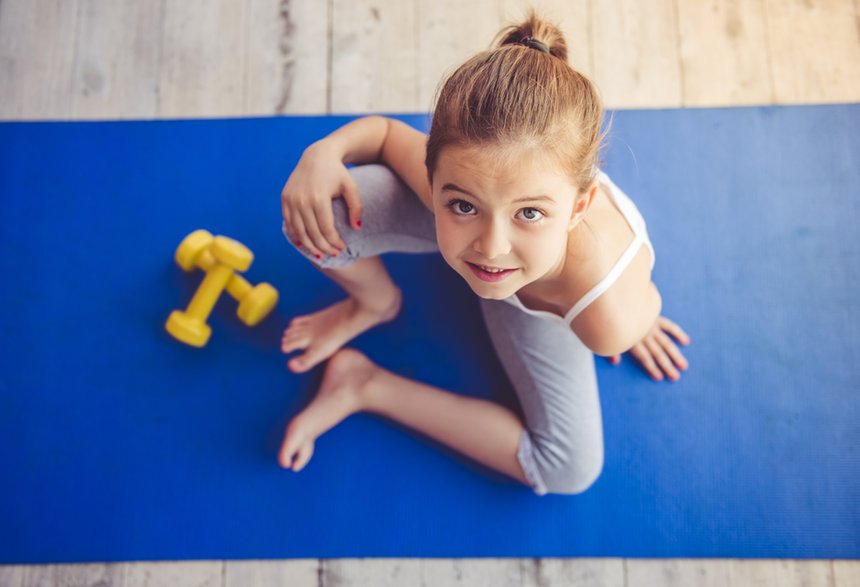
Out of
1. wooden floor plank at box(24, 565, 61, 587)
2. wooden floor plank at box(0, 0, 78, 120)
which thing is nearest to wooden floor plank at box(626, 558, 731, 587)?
wooden floor plank at box(24, 565, 61, 587)

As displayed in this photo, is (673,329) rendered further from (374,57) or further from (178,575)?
(178,575)

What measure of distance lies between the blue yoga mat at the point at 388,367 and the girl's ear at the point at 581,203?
1.28ft

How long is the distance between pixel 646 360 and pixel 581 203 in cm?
43

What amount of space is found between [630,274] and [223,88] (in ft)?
2.59

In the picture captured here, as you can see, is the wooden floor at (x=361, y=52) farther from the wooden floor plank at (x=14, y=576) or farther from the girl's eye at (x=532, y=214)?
the wooden floor plank at (x=14, y=576)

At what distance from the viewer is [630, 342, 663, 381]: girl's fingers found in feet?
3.24

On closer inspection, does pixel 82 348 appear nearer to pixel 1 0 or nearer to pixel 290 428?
pixel 290 428

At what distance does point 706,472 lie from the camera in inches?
38.7

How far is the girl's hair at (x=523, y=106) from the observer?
1.89 feet

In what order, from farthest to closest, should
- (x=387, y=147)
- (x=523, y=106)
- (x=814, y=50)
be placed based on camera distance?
(x=814, y=50) < (x=387, y=147) < (x=523, y=106)

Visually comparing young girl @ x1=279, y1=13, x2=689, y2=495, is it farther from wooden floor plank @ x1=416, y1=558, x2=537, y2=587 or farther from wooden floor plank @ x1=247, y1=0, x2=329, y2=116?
wooden floor plank @ x1=247, y1=0, x2=329, y2=116

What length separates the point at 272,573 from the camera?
97 centimetres

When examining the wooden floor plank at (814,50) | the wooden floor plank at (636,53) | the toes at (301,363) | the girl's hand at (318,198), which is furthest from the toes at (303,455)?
the wooden floor plank at (814,50)

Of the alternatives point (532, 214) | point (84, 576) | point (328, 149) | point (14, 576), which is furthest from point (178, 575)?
point (532, 214)
